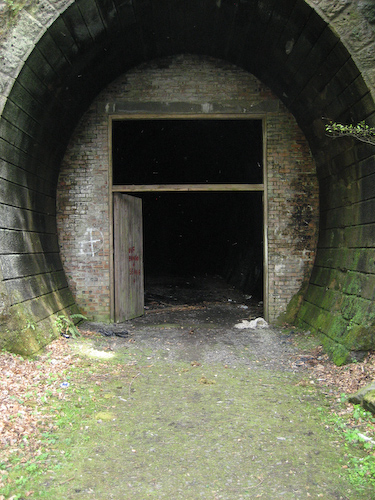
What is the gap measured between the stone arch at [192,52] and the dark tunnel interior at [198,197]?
3.47 m

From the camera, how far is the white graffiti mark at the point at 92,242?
7863 millimetres

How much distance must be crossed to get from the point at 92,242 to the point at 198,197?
9053mm

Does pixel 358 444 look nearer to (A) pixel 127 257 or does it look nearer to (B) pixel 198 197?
(A) pixel 127 257

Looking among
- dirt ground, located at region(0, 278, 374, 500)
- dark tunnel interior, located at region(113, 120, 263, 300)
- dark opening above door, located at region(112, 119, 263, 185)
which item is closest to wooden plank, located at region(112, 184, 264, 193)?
dirt ground, located at region(0, 278, 374, 500)

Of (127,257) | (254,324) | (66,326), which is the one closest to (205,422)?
(66,326)

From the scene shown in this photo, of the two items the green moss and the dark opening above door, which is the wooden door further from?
the dark opening above door

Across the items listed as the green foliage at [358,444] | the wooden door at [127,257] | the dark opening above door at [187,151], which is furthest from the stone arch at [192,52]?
the dark opening above door at [187,151]

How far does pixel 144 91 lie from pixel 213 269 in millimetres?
9131

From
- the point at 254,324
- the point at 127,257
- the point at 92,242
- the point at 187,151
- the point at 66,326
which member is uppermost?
the point at 187,151

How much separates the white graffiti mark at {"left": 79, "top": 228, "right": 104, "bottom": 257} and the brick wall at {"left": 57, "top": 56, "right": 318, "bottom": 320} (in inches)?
0.8

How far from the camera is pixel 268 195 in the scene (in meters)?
7.88

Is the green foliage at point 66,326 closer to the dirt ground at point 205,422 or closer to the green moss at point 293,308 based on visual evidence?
the dirt ground at point 205,422

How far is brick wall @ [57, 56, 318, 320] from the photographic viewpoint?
25.7ft

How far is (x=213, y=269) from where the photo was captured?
1591 centimetres
